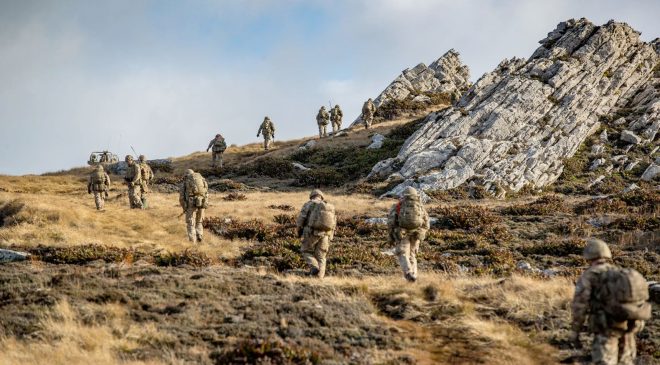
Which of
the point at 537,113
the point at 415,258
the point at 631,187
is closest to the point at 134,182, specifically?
the point at 415,258

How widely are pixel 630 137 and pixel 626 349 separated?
113 feet

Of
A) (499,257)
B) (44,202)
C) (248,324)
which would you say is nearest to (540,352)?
(248,324)

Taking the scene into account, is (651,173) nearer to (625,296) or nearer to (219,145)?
(625,296)

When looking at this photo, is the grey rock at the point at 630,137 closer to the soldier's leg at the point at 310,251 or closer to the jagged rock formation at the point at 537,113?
the jagged rock formation at the point at 537,113

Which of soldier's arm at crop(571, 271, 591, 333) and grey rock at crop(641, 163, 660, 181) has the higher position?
grey rock at crop(641, 163, 660, 181)

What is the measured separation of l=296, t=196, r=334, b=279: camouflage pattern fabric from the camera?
13.2 meters

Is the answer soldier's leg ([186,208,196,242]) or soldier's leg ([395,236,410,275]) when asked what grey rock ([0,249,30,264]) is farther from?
soldier's leg ([395,236,410,275])

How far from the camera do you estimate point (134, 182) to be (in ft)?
80.0

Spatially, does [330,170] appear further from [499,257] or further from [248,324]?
[248,324]

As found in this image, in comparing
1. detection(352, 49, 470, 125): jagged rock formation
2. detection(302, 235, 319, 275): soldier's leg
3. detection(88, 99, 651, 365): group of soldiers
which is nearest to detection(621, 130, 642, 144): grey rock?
detection(352, 49, 470, 125): jagged rock formation

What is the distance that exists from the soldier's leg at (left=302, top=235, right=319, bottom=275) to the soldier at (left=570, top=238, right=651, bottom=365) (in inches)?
279

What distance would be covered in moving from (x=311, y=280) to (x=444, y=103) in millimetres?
51754

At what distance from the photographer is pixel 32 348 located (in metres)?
7.81

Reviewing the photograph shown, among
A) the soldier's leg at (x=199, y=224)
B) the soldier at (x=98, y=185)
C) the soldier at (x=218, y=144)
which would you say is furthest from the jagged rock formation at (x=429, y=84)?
the soldier's leg at (x=199, y=224)
